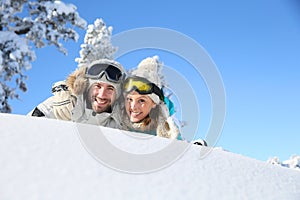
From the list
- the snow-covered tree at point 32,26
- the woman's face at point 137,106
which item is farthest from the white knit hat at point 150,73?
the snow-covered tree at point 32,26

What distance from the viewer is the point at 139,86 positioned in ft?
10.9

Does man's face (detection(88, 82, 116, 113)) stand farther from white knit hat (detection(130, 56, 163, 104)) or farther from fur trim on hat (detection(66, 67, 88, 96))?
white knit hat (detection(130, 56, 163, 104))

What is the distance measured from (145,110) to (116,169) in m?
1.90

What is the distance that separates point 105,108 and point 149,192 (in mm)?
2080

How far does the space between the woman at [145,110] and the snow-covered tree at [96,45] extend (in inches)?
526

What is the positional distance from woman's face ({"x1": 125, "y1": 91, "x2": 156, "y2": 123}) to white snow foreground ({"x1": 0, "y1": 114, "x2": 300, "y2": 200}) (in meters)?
1.41

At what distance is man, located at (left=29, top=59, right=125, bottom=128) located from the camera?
10.6 feet

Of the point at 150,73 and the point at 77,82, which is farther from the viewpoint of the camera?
the point at 150,73

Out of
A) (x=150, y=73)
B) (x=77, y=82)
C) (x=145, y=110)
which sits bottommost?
(x=145, y=110)

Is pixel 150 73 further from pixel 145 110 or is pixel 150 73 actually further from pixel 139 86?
pixel 145 110

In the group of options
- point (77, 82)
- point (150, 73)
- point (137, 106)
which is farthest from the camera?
point (150, 73)

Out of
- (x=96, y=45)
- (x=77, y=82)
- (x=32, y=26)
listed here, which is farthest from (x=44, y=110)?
(x=96, y=45)

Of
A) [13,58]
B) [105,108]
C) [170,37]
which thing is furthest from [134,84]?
[13,58]

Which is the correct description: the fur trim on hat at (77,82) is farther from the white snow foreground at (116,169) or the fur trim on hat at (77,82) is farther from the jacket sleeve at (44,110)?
the white snow foreground at (116,169)
